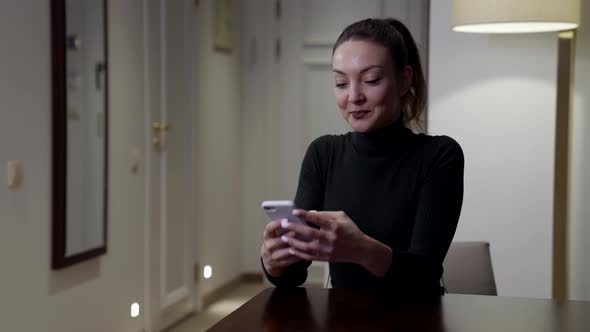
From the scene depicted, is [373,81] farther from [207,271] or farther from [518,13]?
[207,271]

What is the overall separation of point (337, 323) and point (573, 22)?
2214 millimetres

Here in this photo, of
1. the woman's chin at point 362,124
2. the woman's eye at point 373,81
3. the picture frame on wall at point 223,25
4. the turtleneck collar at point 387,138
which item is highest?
the picture frame on wall at point 223,25

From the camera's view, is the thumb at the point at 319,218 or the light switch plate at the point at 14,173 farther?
the light switch plate at the point at 14,173

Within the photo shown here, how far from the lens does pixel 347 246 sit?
1.38m

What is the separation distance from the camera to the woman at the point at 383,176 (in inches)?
60.1

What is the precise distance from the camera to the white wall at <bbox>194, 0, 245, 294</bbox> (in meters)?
5.21

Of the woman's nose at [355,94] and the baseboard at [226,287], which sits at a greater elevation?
the woman's nose at [355,94]

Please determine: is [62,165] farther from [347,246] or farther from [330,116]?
[330,116]

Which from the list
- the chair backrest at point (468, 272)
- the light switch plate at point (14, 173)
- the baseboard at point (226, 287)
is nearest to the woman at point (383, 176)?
the chair backrest at point (468, 272)

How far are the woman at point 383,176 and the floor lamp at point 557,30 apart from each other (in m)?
1.49

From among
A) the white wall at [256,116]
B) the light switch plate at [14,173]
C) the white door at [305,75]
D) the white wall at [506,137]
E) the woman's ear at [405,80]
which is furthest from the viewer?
the white wall at [256,116]

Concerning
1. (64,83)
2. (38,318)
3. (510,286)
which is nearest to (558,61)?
(510,286)

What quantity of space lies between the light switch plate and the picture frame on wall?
2.52m

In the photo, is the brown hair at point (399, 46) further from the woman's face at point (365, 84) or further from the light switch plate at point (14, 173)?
the light switch plate at point (14, 173)
